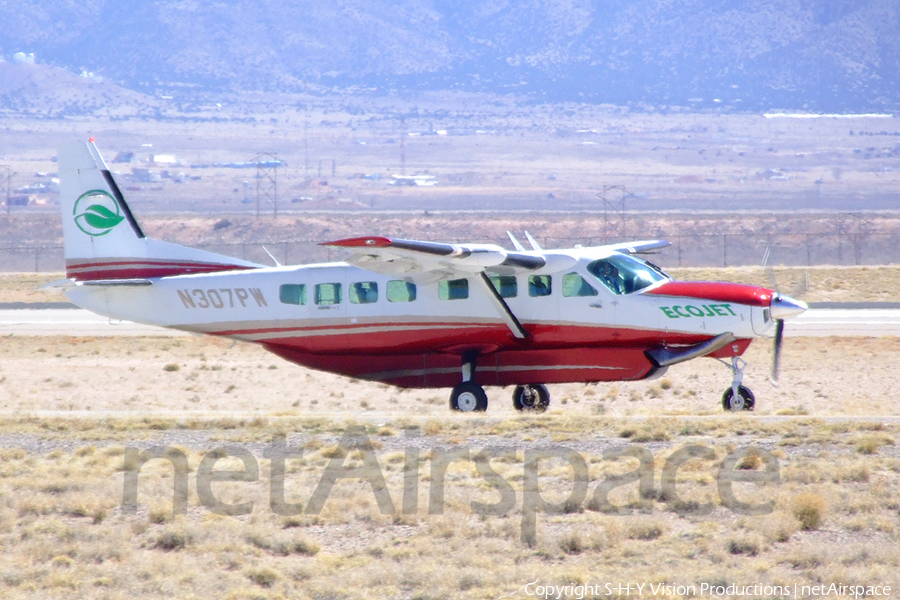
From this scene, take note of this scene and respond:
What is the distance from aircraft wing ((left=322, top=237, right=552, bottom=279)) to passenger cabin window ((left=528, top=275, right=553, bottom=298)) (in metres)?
0.36

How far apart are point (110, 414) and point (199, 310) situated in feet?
10.9

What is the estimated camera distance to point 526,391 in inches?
843

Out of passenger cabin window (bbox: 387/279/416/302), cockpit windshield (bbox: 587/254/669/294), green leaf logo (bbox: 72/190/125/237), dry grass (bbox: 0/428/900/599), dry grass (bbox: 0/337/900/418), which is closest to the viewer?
dry grass (bbox: 0/428/900/599)

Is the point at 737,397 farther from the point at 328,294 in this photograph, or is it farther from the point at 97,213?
the point at 97,213

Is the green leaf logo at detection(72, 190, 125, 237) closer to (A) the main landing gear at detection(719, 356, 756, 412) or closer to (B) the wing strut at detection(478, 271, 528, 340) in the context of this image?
(B) the wing strut at detection(478, 271, 528, 340)

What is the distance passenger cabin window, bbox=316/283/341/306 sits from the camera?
69.4 feet

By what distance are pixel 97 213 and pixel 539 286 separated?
31.8 feet

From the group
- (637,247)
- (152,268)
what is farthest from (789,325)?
(152,268)

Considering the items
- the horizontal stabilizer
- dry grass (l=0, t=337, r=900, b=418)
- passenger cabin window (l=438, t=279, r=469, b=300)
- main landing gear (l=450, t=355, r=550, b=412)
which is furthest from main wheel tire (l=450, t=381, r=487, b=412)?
the horizontal stabilizer

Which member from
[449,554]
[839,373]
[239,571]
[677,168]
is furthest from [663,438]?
[677,168]

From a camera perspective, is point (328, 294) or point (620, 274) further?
point (328, 294)

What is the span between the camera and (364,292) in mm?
20984

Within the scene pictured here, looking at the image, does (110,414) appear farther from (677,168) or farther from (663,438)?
(677,168)

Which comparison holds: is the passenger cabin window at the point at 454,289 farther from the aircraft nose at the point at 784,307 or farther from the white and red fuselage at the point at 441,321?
the aircraft nose at the point at 784,307
